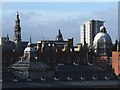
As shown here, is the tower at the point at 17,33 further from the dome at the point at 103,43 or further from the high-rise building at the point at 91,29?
the high-rise building at the point at 91,29

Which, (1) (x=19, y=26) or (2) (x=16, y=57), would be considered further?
(1) (x=19, y=26)

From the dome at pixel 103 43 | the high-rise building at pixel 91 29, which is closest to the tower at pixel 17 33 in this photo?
the dome at pixel 103 43

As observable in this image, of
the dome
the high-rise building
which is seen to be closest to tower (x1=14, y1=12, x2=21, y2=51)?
the dome

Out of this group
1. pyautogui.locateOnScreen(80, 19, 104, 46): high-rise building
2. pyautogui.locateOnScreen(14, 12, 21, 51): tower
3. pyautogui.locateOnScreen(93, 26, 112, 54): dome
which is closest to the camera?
pyautogui.locateOnScreen(14, 12, 21, 51): tower

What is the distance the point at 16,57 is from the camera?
53656 millimetres

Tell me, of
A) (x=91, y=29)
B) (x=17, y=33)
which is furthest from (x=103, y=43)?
(x=91, y=29)

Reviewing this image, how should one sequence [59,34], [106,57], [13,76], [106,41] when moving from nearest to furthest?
[13,76] < [106,57] < [106,41] < [59,34]

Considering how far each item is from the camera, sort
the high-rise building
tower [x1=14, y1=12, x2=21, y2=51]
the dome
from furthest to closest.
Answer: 1. the high-rise building
2. the dome
3. tower [x1=14, y1=12, x2=21, y2=51]

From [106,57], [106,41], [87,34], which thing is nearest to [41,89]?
[106,57]

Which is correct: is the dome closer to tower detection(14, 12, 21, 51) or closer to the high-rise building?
tower detection(14, 12, 21, 51)

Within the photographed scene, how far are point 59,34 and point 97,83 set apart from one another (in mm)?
57843

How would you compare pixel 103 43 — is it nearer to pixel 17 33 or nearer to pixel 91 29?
pixel 17 33

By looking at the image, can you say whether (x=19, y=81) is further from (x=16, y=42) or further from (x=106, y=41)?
(x=106, y=41)

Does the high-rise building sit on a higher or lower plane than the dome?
higher
